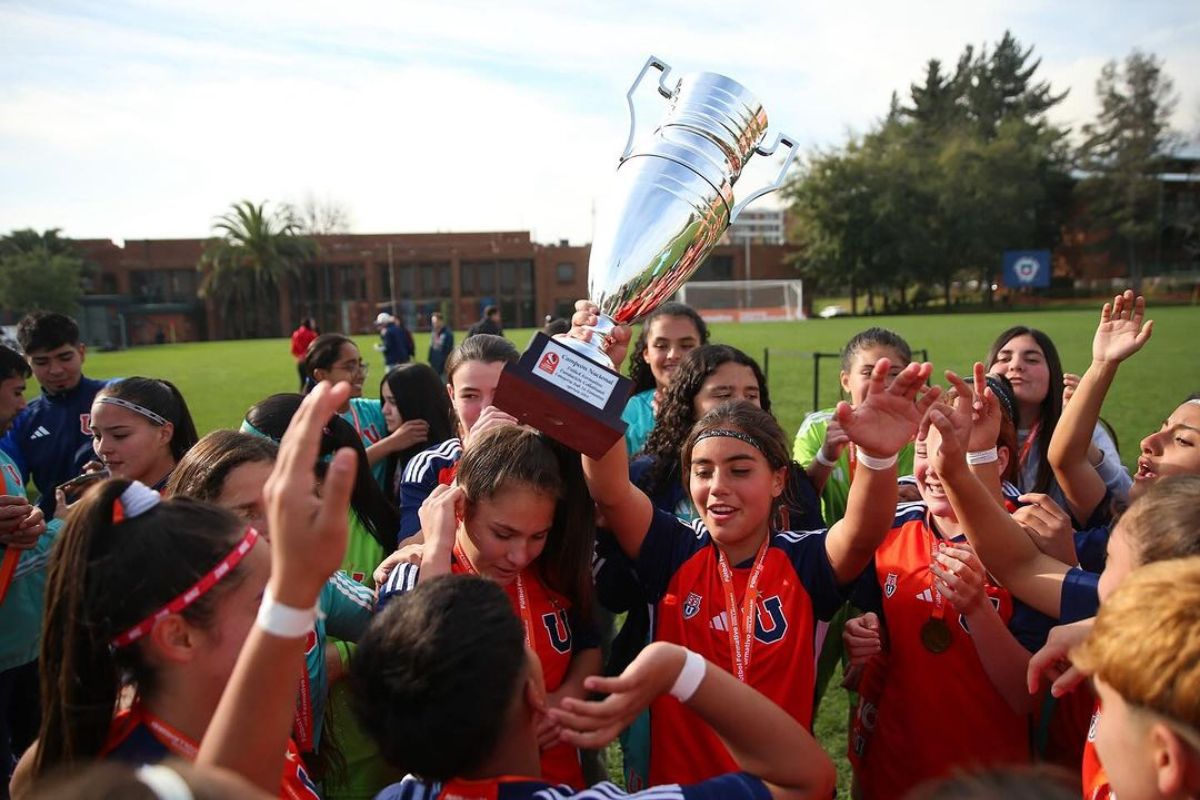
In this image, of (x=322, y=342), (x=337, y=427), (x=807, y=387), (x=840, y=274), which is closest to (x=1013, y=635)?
(x=337, y=427)

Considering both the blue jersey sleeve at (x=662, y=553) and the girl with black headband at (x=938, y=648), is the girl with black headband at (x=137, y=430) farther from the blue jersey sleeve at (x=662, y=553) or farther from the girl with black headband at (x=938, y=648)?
the girl with black headband at (x=938, y=648)

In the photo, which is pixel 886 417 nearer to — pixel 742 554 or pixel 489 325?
pixel 742 554

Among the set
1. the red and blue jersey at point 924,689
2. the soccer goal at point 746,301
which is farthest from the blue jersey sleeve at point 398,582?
the soccer goal at point 746,301

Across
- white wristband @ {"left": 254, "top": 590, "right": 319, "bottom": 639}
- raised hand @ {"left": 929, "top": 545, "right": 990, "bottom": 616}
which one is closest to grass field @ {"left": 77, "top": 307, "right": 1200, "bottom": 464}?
raised hand @ {"left": 929, "top": 545, "right": 990, "bottom": 616}

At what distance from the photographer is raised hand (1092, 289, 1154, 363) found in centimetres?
268

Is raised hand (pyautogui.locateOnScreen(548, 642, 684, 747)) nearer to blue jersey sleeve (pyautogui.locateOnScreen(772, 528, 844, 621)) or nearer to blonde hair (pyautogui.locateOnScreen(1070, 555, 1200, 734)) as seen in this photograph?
blonde hair (pyautogui.locateOnScreen(1070, 555, 1200, 734))

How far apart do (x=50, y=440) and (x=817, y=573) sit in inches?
178

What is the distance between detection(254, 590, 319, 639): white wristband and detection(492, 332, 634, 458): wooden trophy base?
28.4 inches

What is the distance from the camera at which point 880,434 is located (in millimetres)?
1919

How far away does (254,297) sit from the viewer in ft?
190

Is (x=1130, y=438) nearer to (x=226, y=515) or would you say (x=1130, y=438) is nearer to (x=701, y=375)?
(x=701, y=375)

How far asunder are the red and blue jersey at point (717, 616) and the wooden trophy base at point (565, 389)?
619 millimetres

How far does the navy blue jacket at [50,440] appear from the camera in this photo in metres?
4.60

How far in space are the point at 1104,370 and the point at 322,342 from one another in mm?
4743
